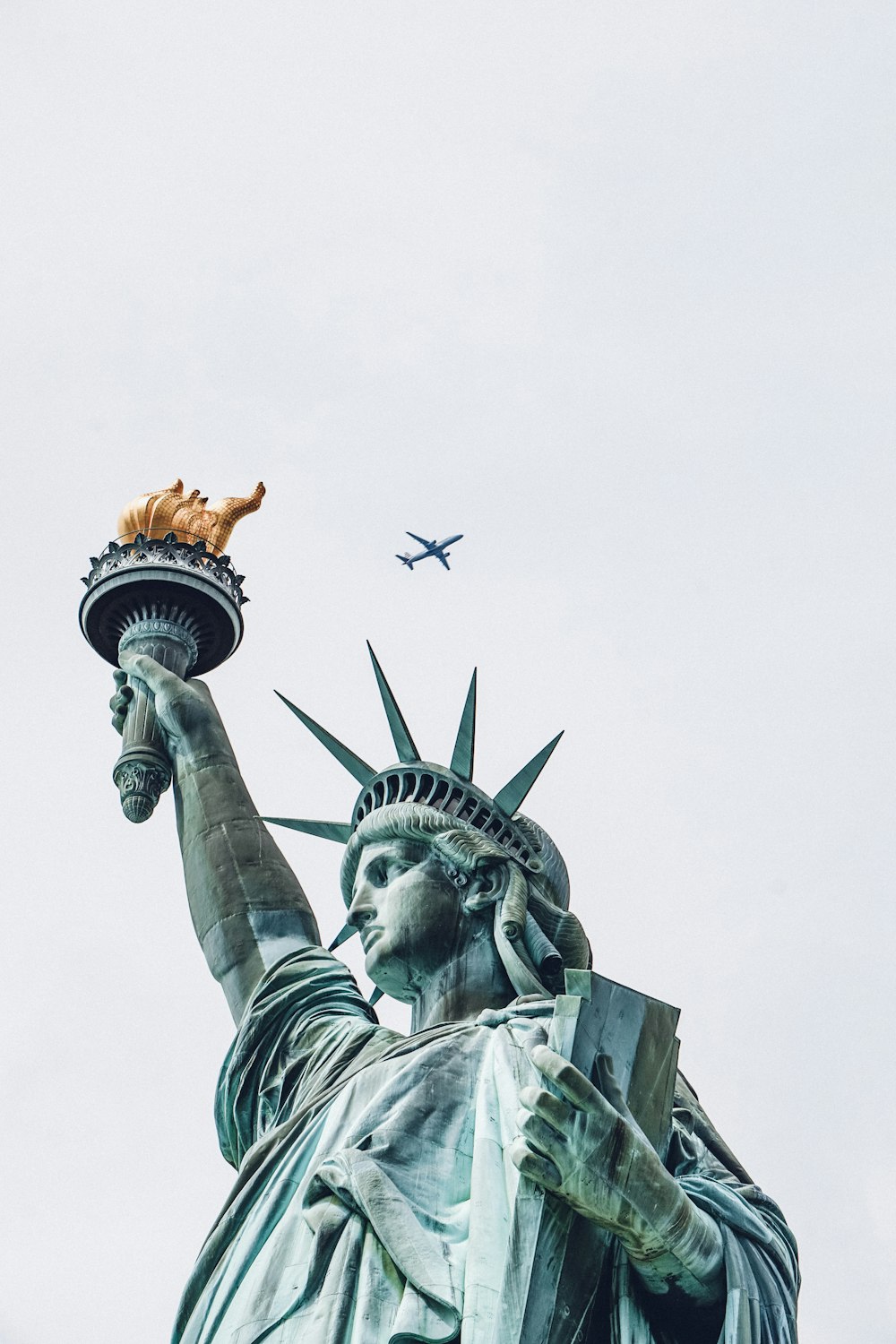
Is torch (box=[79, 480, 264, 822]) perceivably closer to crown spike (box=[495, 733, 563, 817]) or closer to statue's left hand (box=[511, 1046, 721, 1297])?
crown spike (box=[495, 733, 563, 817])

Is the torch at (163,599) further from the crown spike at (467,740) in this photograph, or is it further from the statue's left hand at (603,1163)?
the statue's left hand at (603,1163)

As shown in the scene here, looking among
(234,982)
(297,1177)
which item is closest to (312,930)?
(234,982)

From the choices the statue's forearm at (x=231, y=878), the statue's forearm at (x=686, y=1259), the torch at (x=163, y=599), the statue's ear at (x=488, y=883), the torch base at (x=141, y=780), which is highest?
→ the torch at (x=163, y=599)

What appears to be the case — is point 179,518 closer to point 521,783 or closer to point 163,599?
point 163,599

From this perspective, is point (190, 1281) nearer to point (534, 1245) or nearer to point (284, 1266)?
point (284, 1266)

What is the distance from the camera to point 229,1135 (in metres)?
13.1

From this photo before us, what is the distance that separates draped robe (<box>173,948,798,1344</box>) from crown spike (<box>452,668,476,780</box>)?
155 centimetres

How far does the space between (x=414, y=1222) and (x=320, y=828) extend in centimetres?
365

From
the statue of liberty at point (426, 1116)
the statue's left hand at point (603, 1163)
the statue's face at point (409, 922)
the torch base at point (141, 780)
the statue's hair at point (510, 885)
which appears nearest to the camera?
the statue's left hand at point (603, 1163)

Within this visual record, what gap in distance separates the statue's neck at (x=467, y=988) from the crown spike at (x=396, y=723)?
4.15 feet

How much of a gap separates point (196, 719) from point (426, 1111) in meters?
4.01

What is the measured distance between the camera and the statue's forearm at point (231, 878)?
1378cm

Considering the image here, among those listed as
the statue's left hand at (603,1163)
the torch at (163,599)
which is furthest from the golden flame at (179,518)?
the statue's left hand at (603,1163)

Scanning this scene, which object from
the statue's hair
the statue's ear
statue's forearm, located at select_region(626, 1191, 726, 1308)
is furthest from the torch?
statue's forearm, located at select_region(626, 1191, 726, 1308)
